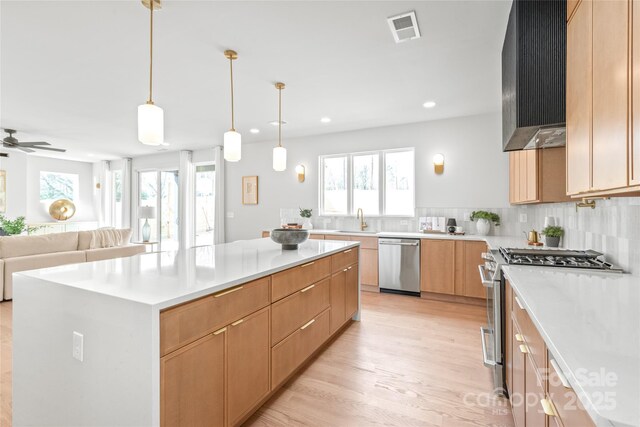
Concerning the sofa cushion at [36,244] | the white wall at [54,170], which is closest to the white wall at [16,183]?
the white wall at [54,170]

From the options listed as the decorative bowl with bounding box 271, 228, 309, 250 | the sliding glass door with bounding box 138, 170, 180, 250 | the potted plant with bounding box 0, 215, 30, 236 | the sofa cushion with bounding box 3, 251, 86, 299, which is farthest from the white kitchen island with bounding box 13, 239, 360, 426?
the potted plant with bounding box 0, 215, 30, 236

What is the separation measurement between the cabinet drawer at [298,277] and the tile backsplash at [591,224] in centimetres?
187

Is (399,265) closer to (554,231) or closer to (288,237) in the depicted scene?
(554,231)

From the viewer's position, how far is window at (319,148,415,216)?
5.02 metres

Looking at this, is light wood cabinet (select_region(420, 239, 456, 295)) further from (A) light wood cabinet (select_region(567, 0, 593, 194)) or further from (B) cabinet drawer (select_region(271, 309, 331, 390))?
(A) light wood cabinet (select_region(567, 0, 593, 194))

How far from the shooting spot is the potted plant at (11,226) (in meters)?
6.24

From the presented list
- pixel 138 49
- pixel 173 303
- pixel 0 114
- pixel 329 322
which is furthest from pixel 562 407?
pixel 0 114

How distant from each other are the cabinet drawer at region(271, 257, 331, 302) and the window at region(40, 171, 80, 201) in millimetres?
8892

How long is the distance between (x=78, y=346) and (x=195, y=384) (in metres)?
0.54

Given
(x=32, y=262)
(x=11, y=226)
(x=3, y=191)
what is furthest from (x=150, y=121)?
(x=3, y=191)

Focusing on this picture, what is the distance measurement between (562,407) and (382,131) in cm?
476

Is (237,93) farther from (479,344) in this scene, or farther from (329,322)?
(479,344)

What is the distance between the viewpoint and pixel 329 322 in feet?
8.68

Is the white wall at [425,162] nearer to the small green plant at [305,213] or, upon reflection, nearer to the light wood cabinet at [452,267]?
the small green plant at [305,213]
